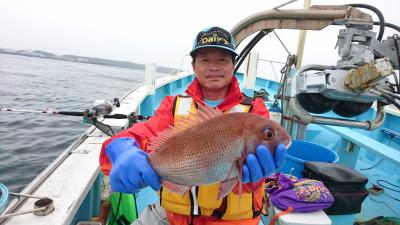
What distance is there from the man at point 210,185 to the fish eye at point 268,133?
68 millimetres

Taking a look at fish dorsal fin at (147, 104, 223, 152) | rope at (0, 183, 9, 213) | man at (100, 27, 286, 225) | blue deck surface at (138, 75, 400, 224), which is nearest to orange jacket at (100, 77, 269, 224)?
man at (100, 27, 286, 225)

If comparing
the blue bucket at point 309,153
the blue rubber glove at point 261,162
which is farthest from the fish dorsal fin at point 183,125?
the blue bucket at point 309,153

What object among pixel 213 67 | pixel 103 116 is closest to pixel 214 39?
pixel 213 67

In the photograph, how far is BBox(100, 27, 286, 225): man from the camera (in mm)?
1652

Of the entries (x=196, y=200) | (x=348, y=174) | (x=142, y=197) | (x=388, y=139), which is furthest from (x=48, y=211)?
(x=388, y=139)

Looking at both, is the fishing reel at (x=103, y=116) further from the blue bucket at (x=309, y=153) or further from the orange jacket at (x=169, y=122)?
the blue bucket at (x=309, y=153)

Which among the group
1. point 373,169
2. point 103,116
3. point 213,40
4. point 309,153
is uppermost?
point 213,40

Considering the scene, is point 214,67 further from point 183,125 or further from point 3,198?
point 3,198

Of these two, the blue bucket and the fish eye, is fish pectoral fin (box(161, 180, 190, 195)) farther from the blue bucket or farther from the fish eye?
the blue bucket

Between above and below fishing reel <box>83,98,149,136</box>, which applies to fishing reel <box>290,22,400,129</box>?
above

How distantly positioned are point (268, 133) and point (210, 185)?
0.69m

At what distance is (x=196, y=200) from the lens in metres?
2.04

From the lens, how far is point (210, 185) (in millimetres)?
2045

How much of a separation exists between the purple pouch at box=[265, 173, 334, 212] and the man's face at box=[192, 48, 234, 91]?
3.93 ft
